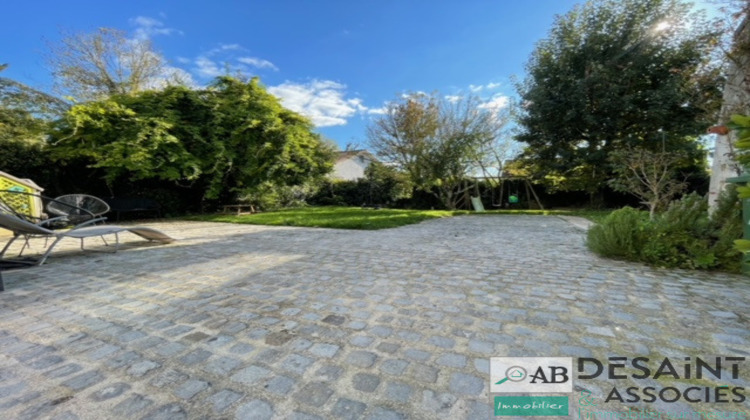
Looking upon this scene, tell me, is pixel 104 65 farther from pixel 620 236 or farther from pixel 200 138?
pixel 620 236

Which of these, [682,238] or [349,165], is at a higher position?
[349,165]

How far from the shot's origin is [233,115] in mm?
9578

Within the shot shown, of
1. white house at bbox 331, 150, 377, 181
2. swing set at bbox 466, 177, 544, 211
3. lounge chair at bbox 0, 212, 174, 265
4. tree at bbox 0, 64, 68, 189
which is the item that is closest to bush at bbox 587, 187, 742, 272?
lounge chair at bbox 0, 212, 174, 265

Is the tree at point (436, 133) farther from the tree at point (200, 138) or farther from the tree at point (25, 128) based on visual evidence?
the tree at point (25, 128)

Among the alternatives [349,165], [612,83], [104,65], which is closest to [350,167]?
[349,165]

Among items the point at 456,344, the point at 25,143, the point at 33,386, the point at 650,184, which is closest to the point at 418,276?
the point at 456,344

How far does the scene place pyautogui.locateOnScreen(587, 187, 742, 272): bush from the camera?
9.98 feet

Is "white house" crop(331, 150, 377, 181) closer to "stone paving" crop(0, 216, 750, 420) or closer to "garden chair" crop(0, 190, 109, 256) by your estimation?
"garden chair" crop(0, 190, 109, 256)

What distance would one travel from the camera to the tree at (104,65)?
40.6 ft

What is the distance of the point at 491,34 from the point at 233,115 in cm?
851

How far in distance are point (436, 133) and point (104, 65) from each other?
15.6 m

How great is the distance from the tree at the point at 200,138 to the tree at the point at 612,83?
9551 mm

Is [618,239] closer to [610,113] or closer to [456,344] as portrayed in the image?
[456,344]

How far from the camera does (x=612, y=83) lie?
1016 centimetres
